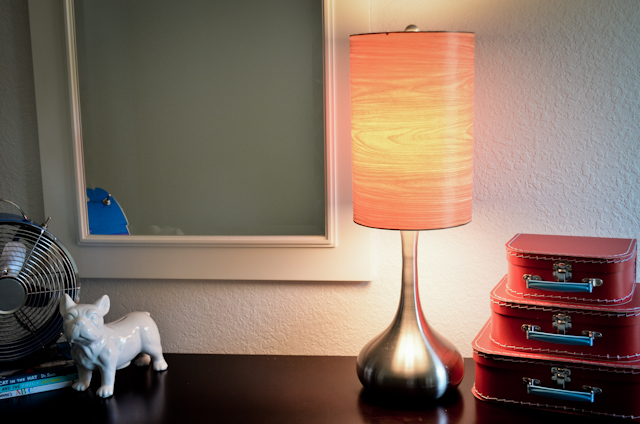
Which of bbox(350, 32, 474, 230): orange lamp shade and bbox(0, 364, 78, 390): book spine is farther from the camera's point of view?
bbox(0, 364, 78, 390): book spine

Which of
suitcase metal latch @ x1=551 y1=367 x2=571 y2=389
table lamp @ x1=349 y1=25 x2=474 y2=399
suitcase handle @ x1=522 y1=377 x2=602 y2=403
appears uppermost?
table lamp @ x1=349 y1=25 x2=474 y2=399

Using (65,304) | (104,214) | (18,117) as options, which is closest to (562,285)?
(65,304)

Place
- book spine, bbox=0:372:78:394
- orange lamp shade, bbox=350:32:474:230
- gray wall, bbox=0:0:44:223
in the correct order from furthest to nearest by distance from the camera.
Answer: gray wall, bbox=0:0:44:223
book spine, bbox=0:372:78:394
orange lamp shade, bbox=350:32:474:230

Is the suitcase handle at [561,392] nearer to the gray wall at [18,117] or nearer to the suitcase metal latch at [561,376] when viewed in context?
the suitcase metal latch at [561,376]

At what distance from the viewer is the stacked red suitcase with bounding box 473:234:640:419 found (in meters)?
1.08

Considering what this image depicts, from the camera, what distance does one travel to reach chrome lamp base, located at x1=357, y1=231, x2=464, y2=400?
117cm

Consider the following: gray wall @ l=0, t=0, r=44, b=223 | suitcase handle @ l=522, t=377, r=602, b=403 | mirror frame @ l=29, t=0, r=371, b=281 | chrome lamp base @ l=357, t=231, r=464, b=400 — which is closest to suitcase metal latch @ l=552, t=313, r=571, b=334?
suitcase handle @ l=522, t=377, r=602, b=403

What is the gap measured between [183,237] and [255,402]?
49 centimetres

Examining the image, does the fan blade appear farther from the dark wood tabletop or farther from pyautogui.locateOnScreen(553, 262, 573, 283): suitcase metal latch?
pyautogui.locateOnScreen(553, 262, 573, 283): suitcase metal latch

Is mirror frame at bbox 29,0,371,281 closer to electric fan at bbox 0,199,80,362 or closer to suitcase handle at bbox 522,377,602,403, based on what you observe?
electric fan at bbox 0,199,80,362

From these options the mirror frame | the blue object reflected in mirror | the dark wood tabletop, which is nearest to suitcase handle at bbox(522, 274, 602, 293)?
the dark wood tabletop

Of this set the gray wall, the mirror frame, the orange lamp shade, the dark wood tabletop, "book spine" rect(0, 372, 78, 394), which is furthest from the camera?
the gray wall

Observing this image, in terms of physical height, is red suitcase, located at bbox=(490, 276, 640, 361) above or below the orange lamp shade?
below

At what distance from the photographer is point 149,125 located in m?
1.48
